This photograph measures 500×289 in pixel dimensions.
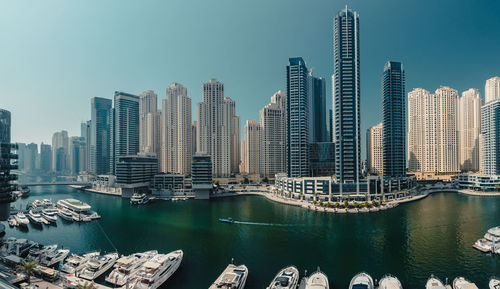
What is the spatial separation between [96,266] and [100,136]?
402 feet

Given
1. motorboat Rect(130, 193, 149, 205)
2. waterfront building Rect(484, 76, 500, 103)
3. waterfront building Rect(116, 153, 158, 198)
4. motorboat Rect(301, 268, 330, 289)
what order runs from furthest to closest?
1. waterfront building Rect(484, 76, 500, 103)
2. waterfront building Rect(116, 153, 158, 198)
3. motorboat Rect(130, 193, 149, 205)
4. motorboat Rect(301, 268, 330, 289)

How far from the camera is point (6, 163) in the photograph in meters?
29.4

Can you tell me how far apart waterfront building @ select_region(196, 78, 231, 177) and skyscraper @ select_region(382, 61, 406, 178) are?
58.9 m

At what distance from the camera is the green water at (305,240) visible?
73.3 ft

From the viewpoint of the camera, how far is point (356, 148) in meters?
59.3

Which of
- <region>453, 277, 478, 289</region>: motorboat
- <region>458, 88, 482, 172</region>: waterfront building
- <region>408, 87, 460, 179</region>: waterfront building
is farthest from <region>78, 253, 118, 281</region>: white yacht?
<region>458, 88, 482, 172</region>: waterfront building

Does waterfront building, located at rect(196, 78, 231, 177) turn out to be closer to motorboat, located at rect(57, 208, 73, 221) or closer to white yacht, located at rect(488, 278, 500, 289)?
motorboat, located at rect(57, 208, 73, 221)

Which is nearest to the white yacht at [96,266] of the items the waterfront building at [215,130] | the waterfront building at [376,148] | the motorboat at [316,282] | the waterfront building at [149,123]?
the motorboat at [316,282]

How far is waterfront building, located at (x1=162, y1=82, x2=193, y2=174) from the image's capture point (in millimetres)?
103938

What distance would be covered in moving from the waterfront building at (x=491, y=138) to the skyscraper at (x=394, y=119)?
28.5 m

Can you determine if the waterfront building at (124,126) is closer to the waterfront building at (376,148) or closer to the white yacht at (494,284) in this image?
the white yacht at (494,284)

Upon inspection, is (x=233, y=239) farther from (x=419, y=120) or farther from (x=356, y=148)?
(x=419, y=120)

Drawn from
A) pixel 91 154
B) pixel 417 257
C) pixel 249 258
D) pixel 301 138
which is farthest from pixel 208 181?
pixel 91 154

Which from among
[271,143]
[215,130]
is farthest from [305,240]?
[215,130]
